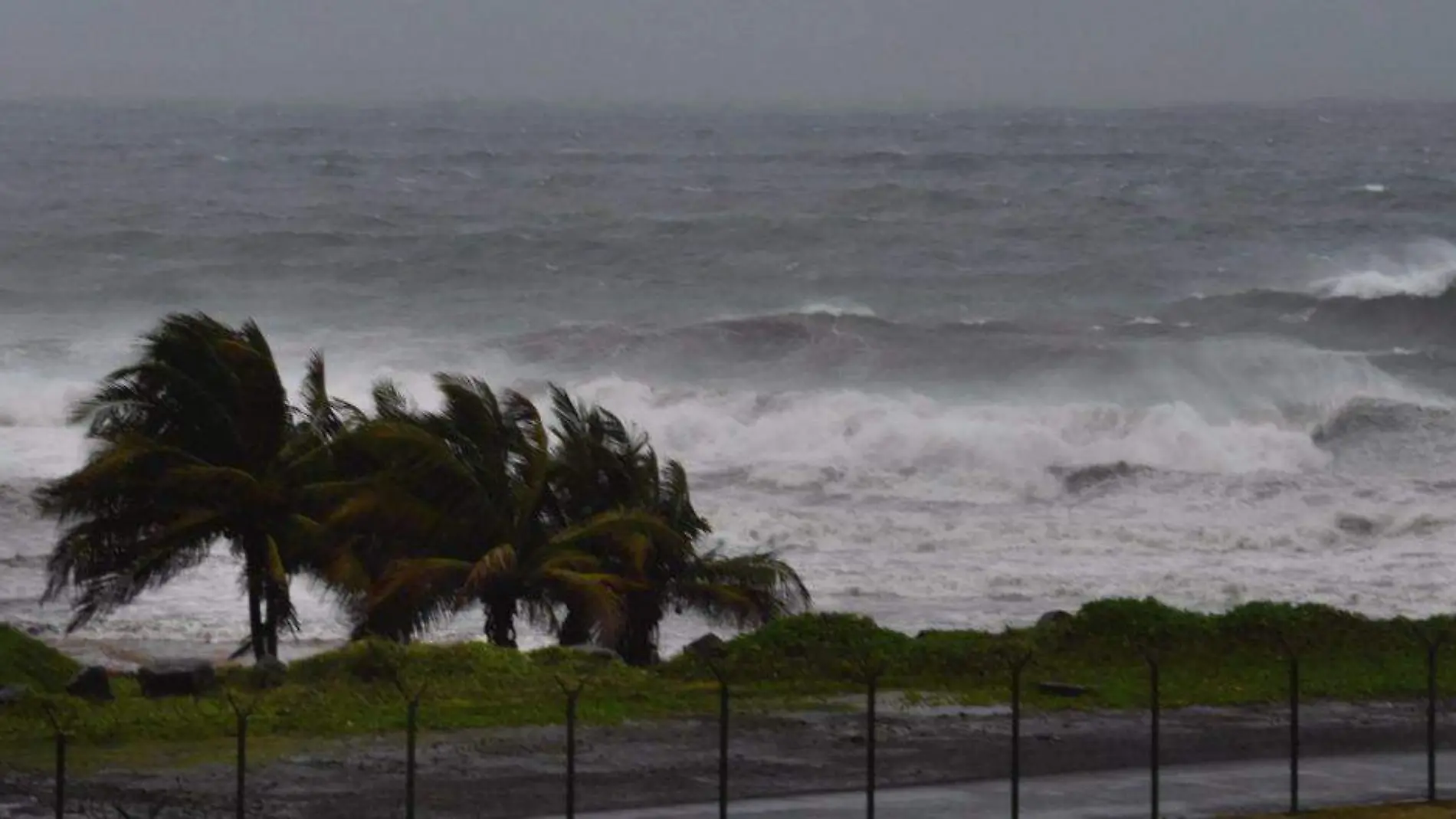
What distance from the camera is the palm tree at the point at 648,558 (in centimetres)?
2439

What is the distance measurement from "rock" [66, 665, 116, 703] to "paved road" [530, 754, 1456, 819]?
578 centimetres

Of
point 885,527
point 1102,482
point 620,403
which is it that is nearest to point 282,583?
point 885,527

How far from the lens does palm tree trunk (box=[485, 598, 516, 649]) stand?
24438mm

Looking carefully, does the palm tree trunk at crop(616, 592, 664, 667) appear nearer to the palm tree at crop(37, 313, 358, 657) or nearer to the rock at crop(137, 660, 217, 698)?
the palm tree at crop(37, 313, 358, 657)

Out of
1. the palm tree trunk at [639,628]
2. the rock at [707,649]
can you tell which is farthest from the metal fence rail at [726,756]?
the palm tree trunk at [639,628]

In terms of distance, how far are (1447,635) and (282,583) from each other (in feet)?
38.7

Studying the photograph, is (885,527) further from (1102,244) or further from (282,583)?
(1102,244)

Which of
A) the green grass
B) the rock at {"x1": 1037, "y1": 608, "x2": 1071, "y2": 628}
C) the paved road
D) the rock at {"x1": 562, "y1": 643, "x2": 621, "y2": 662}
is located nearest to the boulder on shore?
the rock at {"x1": 1037, "y1": 608, "x2": 1071, "y2": 628}

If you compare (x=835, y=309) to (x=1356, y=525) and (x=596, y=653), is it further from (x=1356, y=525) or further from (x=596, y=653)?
(x=596, y=653)

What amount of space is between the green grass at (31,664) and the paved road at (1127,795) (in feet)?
22.5

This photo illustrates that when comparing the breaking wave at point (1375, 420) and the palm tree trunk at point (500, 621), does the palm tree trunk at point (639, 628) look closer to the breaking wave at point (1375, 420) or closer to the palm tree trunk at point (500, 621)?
the palm tree trunk at point (500, 621)

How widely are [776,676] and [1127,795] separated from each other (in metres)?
4.92

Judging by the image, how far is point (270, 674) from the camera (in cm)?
2230

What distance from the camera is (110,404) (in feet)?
84.5
